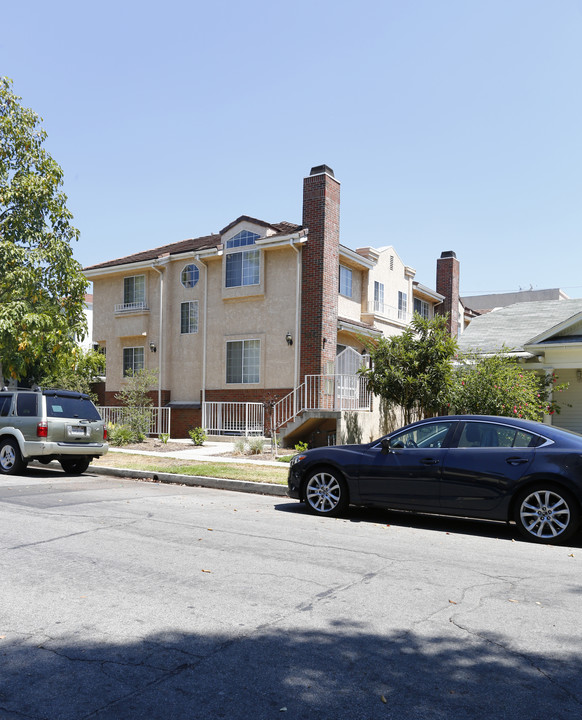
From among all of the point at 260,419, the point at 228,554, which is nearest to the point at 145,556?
the point at 228,554

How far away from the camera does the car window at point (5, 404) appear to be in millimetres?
13492

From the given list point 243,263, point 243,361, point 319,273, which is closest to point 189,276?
point 243,263

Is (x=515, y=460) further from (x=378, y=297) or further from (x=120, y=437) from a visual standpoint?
(x=378, y=297)

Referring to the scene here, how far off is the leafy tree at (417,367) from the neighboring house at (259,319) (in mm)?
2425

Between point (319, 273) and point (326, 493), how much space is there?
12.6 m

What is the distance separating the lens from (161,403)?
80.8 feet

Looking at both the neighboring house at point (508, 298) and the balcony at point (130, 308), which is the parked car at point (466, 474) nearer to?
the balcony at point (130, 308)

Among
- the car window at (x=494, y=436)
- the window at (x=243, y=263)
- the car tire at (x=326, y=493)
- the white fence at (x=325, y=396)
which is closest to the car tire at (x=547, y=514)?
the car window at (x=494, y=436)

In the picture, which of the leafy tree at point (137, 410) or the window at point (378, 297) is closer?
the leafy tree at point (137, 410)

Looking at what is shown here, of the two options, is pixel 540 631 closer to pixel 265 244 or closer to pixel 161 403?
pixel 265 244

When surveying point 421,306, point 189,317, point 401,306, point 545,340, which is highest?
point 421,306

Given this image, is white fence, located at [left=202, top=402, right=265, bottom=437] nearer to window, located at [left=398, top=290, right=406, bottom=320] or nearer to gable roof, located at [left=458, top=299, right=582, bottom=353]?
gable roof, located at [left=458, top=299, right=582, bottom=353]

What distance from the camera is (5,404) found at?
1359cm

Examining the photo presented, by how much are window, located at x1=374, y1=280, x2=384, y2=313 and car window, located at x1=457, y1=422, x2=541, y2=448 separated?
1711cm
